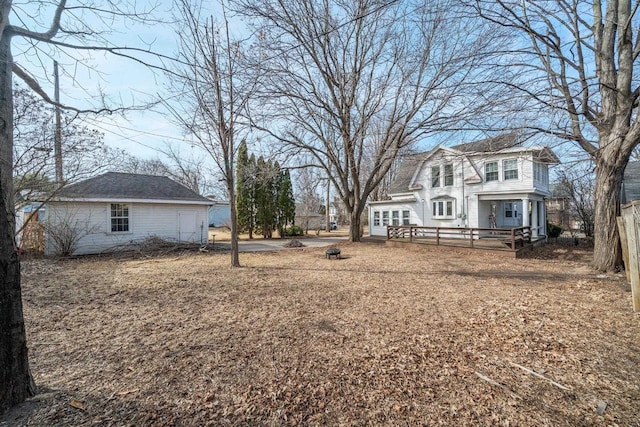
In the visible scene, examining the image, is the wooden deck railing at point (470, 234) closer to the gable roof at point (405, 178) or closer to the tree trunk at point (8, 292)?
the gable roof at point (405, 178)

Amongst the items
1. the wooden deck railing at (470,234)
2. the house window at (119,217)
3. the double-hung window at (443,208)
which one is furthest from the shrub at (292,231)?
the house window at (119,217)

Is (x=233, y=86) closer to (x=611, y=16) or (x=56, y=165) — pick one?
(x=56, y=165)

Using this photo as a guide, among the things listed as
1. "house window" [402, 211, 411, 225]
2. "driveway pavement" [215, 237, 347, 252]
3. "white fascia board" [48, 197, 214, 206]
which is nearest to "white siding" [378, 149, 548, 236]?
"house window" [402, 211, 411, 225]

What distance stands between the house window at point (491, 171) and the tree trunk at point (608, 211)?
27.4 ft

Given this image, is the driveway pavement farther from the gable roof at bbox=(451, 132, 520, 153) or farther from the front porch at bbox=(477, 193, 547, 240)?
the gable roof at bbox=(451, 132, 520, 153)

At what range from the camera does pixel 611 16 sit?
7.21m

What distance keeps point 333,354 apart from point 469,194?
52.3ft

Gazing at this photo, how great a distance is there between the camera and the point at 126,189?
14273 millimetres

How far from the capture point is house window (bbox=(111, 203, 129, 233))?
539 inches

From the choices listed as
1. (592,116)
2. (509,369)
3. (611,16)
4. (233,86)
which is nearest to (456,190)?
(592,116)

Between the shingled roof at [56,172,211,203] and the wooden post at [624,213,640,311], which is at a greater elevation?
the shingled roof at [56,172,211,203]

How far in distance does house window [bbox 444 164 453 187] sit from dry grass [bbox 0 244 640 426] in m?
11.3

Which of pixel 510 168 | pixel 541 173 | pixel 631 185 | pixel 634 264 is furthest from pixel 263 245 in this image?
pixel 631 185

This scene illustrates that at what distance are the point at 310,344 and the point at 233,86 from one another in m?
8.20
